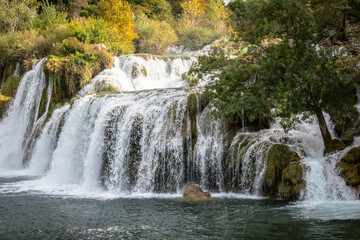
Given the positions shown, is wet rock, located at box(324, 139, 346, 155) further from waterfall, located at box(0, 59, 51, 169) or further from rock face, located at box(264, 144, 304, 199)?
waterfall, located at box(0, 59, 51, 169)

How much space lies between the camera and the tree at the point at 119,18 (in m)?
28.4

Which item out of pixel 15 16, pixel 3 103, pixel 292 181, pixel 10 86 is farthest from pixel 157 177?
pixel 15 16

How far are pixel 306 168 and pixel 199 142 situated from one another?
361 cm

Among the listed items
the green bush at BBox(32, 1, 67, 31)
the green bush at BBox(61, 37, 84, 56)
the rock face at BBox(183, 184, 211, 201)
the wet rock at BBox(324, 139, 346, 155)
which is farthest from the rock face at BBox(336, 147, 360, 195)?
the green bush at BBox(32, 1, 67, 31)

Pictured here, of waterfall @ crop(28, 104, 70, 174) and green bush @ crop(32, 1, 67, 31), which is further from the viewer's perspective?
green bush @ crop(32, 1, 67, 31)

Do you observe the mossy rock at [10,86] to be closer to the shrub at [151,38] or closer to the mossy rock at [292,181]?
the shrub at [151,38]

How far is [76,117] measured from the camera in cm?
1508

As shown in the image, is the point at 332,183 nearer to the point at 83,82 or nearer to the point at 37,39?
the point at 83,82

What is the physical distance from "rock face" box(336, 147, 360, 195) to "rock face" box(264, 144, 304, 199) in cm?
103

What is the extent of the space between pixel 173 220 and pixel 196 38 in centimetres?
3138

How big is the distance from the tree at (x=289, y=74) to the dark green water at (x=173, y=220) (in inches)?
93.1

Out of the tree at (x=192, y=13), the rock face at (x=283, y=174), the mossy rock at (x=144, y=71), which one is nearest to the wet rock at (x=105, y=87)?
the mossy rock at (x=144, y=71)

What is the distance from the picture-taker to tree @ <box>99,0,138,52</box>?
28.4m

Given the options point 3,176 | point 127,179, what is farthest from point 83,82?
point 127,179
